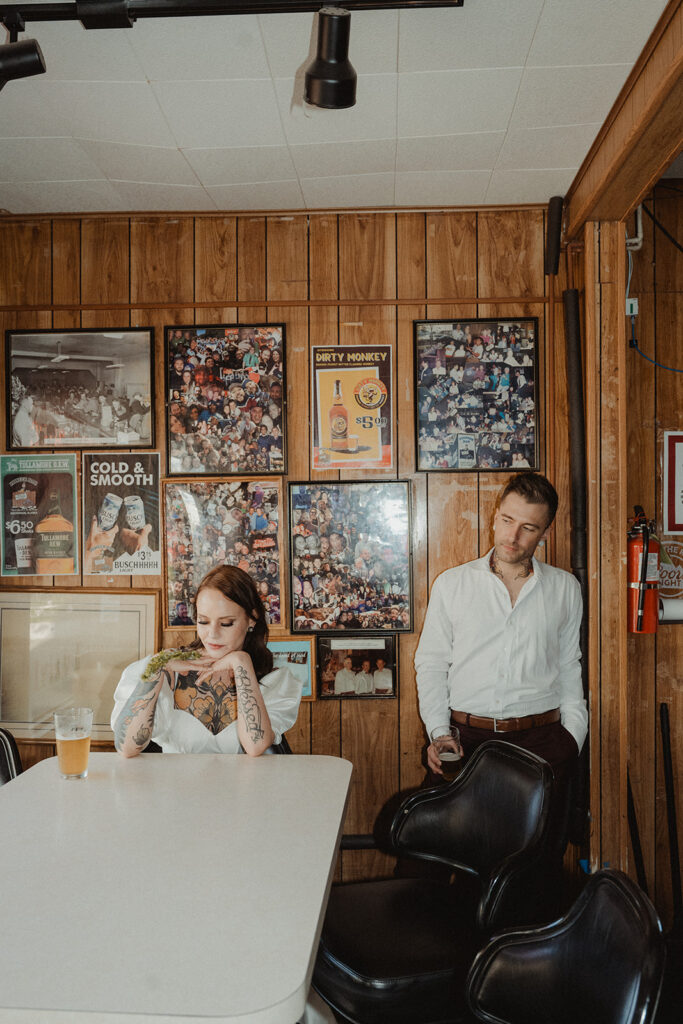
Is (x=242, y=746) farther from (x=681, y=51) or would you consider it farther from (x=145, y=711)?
(x=681, y=51)

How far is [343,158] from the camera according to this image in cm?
283

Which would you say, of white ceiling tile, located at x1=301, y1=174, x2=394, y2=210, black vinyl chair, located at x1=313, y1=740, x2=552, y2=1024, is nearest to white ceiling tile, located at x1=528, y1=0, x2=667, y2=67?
white ceiling tile, located at x1=301, y1=174, x2=394, y2=210

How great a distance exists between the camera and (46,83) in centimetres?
231

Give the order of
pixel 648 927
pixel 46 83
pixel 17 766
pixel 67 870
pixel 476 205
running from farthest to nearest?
pixel 476 205, pixel 17 766, pixel 46 83, pixel 67 870, pixel 648 927

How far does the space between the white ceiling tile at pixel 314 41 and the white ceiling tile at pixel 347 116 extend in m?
0.06

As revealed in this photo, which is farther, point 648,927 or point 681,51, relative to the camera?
point 681,51

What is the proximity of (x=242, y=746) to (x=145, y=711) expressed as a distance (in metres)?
0.33

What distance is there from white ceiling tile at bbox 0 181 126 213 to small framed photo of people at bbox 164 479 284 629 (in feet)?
3.98

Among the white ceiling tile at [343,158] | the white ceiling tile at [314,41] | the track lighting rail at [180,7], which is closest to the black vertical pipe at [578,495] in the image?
the white ceiling tile at [343,158]

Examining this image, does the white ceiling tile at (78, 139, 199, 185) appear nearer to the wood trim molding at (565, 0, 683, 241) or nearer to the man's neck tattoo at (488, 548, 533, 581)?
the wood trim molding at (565, 0, 683, 241)

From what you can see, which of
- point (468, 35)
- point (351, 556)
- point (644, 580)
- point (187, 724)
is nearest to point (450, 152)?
point (468, 35)

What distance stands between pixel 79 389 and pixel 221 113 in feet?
4.60

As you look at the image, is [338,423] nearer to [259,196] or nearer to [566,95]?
[259,196]

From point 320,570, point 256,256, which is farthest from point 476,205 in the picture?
point 320,570
